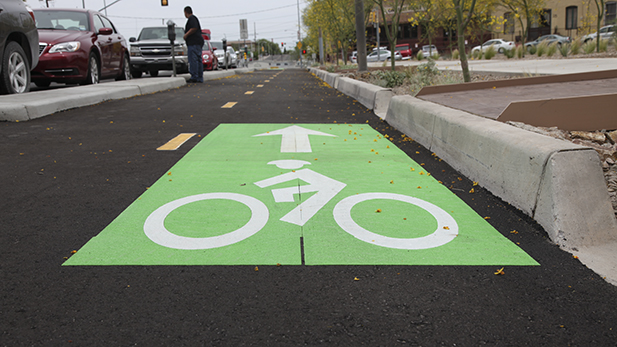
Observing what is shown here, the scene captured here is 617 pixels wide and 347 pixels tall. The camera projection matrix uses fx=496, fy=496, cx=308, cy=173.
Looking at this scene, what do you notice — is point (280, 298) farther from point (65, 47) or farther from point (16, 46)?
point (65, 47)

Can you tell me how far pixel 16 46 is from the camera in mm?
8602

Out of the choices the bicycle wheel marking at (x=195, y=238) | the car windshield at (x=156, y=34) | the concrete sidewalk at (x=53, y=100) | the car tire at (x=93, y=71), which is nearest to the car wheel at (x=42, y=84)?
the car tire at (x=93, y=71)

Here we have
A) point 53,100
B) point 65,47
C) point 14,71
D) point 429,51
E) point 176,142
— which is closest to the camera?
point 176,142

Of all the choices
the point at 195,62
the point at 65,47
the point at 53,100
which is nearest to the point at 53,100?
the point at 53,100

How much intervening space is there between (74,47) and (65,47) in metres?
0.19

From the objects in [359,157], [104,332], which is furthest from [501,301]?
[359,157]

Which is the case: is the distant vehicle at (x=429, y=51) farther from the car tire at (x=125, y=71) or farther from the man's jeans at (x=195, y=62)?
the car tire at (x=125, y=71)

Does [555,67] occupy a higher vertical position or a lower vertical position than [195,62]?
lower

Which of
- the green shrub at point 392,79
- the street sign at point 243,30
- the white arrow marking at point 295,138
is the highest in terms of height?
the street sign at point 243,30

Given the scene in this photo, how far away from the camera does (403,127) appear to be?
6.61 m

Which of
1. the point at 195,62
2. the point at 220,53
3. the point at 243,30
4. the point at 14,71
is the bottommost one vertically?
the point at 14,71

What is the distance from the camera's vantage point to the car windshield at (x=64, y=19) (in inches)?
476

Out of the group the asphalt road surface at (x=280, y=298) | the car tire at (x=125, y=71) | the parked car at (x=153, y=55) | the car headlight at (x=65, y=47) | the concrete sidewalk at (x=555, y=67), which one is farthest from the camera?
the parked car at (x=153, y=55)

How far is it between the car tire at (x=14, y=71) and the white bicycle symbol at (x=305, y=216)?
673cm
